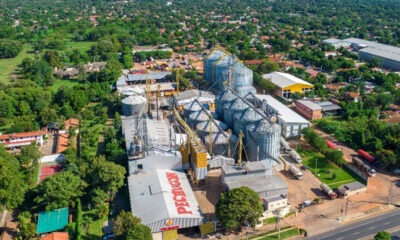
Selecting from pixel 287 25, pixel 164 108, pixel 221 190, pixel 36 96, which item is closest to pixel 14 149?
pixel 36 96

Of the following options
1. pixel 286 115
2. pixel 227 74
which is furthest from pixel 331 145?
pixel 227 74

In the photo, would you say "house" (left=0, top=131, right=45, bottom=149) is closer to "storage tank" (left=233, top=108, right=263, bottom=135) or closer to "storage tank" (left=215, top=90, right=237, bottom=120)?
"storage tank" (left=215, top=90, right=237, bottom=120)

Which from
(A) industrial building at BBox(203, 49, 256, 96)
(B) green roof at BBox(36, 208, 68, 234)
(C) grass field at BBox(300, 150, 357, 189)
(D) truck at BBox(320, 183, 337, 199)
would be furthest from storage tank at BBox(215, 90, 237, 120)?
(B) green roof at BBox(36, 208, 68, 234)

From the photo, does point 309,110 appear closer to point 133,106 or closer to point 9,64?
point 133,106

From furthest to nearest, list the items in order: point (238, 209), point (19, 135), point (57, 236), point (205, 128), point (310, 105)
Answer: point (310, 105), point (19, 135), point (205, 128), point (238, 209), point (57, 236)

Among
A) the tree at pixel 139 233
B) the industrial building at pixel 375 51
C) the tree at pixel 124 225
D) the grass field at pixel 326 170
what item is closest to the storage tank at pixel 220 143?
the grass field at pixel 326 170

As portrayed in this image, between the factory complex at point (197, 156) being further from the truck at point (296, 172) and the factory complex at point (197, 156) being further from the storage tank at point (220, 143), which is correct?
the truck at point (296, 172)
